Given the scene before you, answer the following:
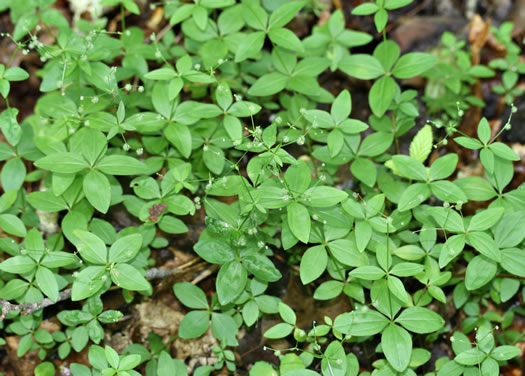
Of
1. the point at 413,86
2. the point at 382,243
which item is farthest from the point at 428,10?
the point at 382,243

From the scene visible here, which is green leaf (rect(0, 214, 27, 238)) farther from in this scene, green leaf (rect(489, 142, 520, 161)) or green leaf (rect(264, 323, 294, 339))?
green leaf (rect(489, 142, 520, 161))

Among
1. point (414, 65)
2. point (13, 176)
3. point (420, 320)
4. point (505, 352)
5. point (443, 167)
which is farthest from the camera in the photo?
point (414, 65)

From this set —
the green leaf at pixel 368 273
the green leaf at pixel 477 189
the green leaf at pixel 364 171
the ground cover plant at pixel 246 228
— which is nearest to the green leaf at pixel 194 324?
the ground cover plant at pixel 246 228

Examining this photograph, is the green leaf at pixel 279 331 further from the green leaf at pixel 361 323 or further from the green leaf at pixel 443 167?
the green leaf at pixel 443 167

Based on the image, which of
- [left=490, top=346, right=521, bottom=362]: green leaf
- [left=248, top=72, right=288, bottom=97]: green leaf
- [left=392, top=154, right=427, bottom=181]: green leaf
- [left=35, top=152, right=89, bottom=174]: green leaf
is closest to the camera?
[left=490, top=346, right=521, bottom=362]: green leaf

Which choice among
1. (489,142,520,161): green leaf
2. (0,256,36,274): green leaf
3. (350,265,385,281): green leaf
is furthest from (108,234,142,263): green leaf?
(489,142,520,161): green leaf

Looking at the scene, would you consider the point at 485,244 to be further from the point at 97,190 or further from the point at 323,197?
the point at 97,190

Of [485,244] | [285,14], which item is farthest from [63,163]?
[485,244]
